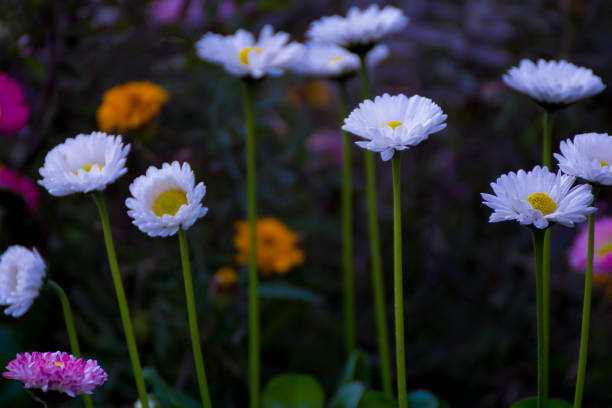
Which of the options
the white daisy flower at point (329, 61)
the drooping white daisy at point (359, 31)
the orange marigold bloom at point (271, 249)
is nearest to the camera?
the drooping white daisy at point (359, 31)

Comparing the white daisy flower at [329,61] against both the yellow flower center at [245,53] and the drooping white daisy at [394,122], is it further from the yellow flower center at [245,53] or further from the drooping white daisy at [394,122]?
the drooping white daisy at [394,122]

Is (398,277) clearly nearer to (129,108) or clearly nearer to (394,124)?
(394,124)

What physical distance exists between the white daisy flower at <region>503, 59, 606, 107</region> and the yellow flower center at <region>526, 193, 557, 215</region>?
119 millimetres

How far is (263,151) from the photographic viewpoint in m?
1.08

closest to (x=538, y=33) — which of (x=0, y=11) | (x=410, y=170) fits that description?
(x=410, y=170)

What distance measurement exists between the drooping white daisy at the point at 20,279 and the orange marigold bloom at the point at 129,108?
374 mm

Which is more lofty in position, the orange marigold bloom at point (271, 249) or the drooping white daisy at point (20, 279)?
the drooping white daisy at point (20, 279)

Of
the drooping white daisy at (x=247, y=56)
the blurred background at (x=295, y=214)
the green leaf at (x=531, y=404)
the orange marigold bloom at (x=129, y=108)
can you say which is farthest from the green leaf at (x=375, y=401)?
the orange marigold bloom at (x=129, y=108)

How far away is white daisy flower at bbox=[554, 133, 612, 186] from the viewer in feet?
1.44

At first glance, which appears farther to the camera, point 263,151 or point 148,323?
point 263,151

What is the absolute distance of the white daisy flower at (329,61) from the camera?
76cm

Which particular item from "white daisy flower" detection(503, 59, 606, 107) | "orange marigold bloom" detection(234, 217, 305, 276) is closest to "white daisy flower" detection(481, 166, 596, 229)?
"white daisy flower" detection(503, 59, 606, 107)

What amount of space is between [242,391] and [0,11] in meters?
0.61

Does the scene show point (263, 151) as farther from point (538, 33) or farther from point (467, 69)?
point (538, 33)
